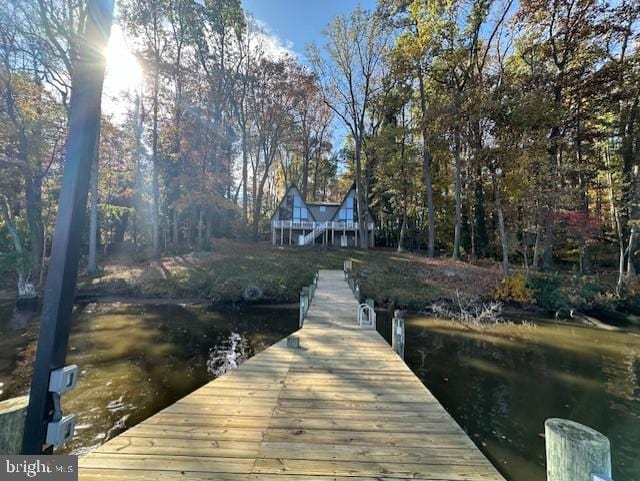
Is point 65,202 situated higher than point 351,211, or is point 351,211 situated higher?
point 351,211

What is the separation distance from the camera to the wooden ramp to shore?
2.34m

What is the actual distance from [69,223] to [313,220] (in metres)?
27.4

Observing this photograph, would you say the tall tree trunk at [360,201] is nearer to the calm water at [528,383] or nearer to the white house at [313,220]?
the white house at [313,220]

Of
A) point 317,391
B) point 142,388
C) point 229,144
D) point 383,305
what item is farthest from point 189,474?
point 229,144

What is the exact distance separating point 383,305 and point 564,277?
864cm

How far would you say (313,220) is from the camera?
1141 inches

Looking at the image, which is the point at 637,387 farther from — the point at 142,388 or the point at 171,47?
the point at 171,47

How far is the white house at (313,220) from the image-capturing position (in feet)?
92.1

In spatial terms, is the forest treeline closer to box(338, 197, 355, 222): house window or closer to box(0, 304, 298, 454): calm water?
box(338, 197, 355, 222): house window

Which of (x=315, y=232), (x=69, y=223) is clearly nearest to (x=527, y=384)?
(x=69, y=223)

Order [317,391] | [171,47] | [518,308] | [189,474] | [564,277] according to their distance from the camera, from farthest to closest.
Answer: [171,47] → [564,277] → [518,308] → [317,391] → [189,474]

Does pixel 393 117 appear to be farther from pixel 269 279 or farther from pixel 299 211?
pixel 269 279

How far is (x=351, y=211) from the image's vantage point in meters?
29.2

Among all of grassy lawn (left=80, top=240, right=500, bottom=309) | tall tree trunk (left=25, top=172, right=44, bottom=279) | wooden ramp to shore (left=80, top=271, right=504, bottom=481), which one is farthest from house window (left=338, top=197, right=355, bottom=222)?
wooden ramp to shore (left=80, top=271, right=504, bottom=481)
